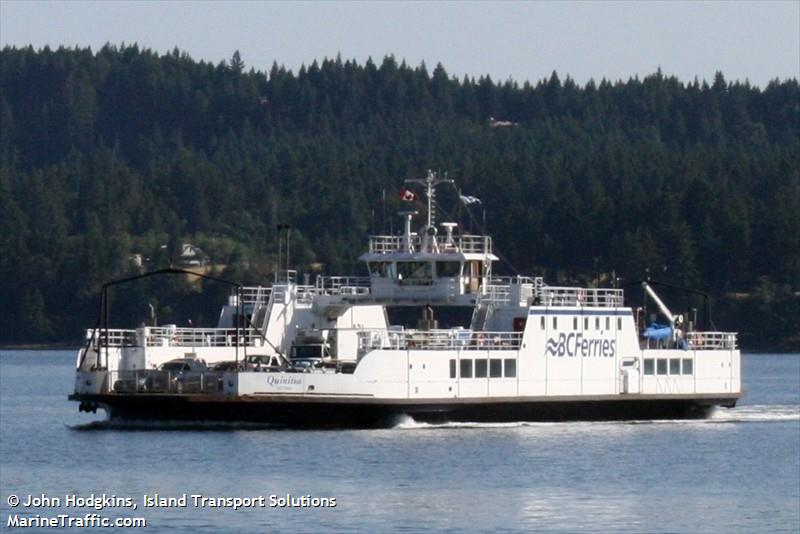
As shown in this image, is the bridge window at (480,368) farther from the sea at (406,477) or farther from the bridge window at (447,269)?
the bridge window at (447,269)

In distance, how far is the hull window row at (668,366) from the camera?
60.2 m

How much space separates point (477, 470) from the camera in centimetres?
4653

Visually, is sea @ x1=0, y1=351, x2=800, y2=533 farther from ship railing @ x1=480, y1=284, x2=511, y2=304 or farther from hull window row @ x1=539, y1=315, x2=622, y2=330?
ship railing @ x1=480, y1=284, x2=511, y2=304

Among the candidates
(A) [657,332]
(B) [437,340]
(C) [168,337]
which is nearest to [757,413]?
(A) [657,332]

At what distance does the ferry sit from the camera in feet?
174

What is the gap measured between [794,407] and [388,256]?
17463mm

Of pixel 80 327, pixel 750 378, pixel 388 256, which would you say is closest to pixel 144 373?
pixel 388 256

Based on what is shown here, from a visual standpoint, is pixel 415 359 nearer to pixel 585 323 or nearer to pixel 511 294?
pixel 511 294

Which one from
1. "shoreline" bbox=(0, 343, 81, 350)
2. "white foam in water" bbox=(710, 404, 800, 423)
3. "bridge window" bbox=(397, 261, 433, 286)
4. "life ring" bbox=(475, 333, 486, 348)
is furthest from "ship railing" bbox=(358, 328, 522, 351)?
"shoreline" bbox=(0, 343, 81, 350)

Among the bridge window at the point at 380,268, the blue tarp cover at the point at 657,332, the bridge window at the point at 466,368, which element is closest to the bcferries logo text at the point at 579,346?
the bridge window at the point at 466,368

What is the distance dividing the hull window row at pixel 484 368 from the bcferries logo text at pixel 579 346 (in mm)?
1463

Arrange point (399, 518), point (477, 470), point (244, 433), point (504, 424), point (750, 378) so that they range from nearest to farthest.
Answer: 1. point (399, 518)
2. point (477, 470)
3. point (244, 433)
4. point (504, 424)
5. point (750, 378)

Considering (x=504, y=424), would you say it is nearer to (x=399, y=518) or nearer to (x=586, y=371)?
(x=586, y=371)

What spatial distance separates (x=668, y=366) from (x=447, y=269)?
7.15 metres
